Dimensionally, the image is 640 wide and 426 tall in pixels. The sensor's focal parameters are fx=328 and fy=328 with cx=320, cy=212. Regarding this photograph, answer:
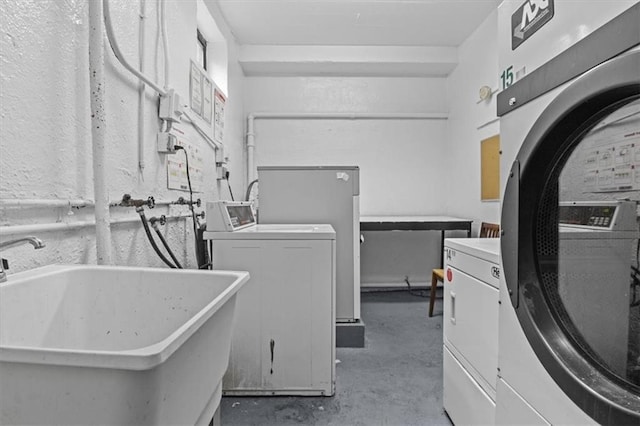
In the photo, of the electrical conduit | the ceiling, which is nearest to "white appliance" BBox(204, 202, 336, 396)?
the electrical conduit

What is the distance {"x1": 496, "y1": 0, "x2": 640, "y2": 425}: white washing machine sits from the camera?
2.02ft

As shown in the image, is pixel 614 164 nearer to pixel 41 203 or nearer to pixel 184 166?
pixel 41 203

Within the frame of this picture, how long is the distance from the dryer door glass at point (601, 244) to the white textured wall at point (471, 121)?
2.15 meters

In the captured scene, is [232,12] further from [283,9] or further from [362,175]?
[362,175]

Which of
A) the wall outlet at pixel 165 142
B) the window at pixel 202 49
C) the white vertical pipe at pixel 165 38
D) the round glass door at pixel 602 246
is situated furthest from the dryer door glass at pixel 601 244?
the window at pixel 202 49

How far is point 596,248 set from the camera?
72 centimetres

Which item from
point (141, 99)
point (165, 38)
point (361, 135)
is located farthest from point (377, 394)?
point (361, 135)

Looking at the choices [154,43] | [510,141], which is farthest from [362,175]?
[510,141]

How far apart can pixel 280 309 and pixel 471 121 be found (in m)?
2.69

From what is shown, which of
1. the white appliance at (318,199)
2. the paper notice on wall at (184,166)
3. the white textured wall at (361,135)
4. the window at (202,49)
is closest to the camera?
the paper notice on wall at (184,166)

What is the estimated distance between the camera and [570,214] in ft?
2.56

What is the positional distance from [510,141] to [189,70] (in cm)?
185

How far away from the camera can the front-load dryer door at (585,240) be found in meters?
0.62

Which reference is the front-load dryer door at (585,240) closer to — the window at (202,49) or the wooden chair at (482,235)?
the wooden chair at (482,235)
